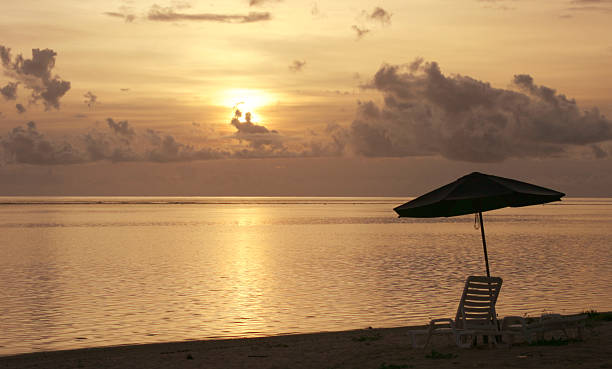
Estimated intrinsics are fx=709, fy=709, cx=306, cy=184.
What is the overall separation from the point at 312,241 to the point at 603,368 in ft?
175

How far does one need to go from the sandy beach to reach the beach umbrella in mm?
1922

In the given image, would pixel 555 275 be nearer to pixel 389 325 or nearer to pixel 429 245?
pixel 389 325

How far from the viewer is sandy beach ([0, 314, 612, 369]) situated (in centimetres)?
1237

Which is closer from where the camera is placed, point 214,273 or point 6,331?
point 6,331

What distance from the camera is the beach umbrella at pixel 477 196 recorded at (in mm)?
13309

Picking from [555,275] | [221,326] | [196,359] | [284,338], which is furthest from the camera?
[555,275]

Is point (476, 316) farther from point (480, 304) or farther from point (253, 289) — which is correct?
point (253, 289)

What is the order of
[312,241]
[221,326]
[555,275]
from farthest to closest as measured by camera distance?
[312,241]
[555,275]
[221,326]

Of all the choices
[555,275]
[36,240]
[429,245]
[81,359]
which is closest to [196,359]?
[81,359]

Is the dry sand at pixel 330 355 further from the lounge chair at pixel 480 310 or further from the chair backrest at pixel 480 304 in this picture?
the chair backrest at pixel 480 304

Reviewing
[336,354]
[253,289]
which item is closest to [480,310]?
[336,354]

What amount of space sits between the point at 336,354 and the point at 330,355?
5.7 inches

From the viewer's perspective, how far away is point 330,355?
1416 centimetres

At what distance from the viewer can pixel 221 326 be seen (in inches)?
795
